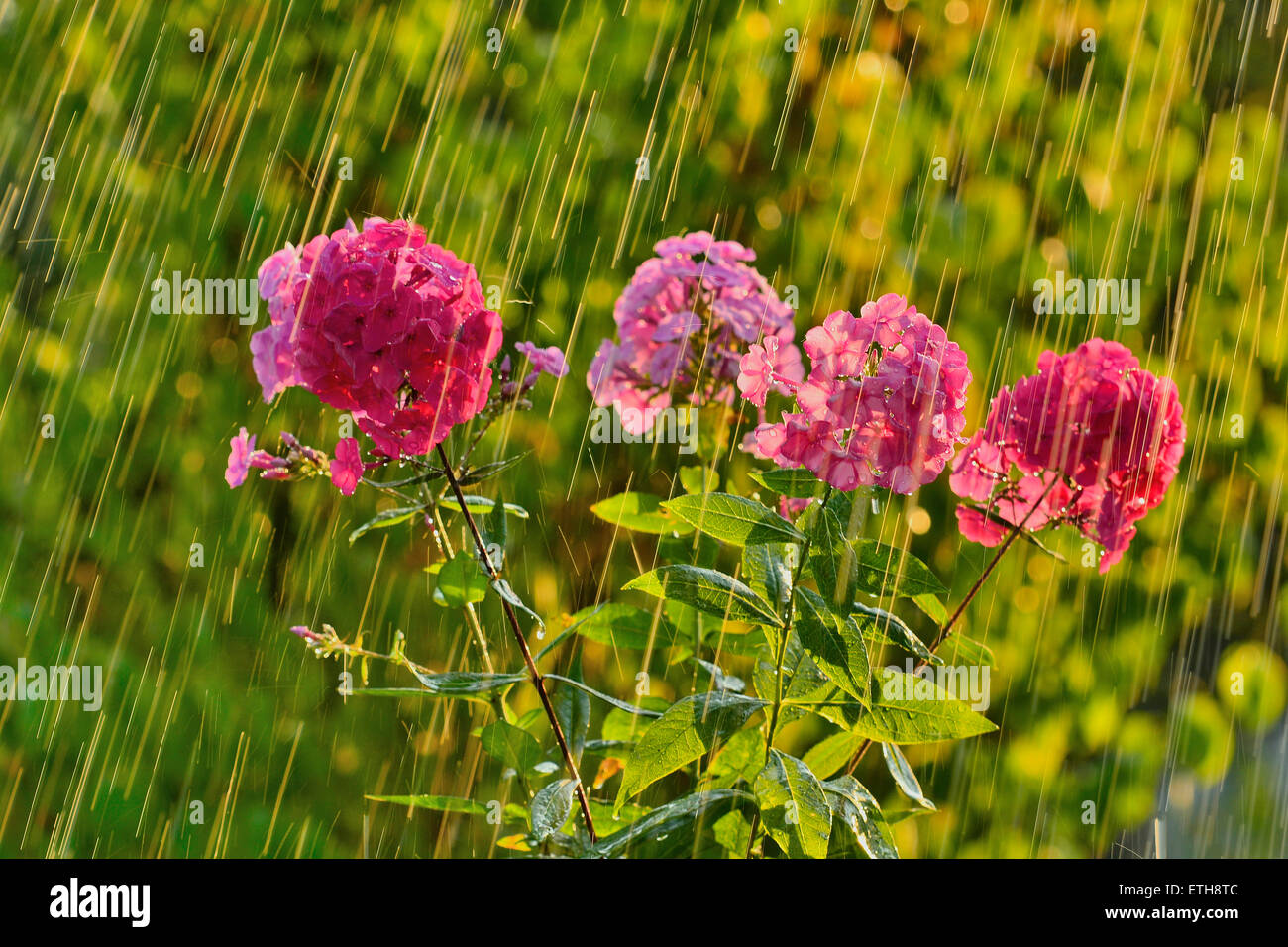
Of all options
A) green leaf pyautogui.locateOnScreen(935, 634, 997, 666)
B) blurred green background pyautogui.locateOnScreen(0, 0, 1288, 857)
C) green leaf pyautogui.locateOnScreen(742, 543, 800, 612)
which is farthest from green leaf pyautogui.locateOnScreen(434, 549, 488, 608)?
blurred green background pyautogui.locateOnScreen(0, 0, 1288, 857)

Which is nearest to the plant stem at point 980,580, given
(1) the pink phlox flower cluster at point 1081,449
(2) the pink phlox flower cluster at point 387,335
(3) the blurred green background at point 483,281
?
(1) the pink phlox flower cluster at point 1081,449

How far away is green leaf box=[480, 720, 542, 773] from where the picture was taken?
0.90 meters

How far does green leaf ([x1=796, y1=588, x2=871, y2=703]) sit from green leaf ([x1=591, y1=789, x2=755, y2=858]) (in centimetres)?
15

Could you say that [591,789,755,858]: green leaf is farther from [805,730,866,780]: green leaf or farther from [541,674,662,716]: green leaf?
[805,730,866,780]: green leaf

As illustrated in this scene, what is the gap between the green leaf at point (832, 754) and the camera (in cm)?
99

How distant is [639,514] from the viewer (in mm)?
1005

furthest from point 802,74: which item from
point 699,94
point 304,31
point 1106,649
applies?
point 1106,649

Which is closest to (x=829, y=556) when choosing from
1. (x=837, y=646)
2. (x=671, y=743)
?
(x=837, y=646)

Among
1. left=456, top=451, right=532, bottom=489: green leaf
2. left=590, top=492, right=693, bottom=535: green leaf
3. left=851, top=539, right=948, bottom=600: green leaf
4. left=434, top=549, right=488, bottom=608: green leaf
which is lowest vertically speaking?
left=434, top=549, right=488, bottom=608: green leaf

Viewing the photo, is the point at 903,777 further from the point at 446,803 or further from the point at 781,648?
the point at 446,803

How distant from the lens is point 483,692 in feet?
2.88

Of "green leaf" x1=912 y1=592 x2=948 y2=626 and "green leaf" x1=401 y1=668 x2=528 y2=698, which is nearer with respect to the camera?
"green leaf" x1=401 y1=668 x2=528 y2=698

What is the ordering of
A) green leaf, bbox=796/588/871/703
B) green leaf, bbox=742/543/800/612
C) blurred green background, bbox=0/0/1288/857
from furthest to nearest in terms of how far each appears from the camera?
blurred green background, bbox=0/0/1288/857
green leaf, bbox=742/543/800/612
green leaf, bbox=796/588/871/703

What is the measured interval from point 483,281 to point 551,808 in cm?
109
